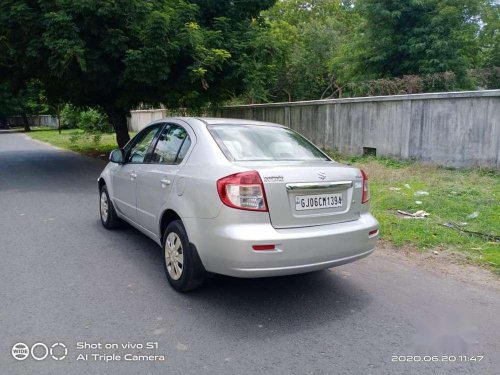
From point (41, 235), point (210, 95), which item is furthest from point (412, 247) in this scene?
point (210, 95)

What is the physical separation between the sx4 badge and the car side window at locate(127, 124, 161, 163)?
247 cm

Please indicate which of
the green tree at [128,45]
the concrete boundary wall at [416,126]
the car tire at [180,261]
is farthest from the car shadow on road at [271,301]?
the green tree at [128,45]

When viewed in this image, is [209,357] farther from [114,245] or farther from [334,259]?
[114,245]

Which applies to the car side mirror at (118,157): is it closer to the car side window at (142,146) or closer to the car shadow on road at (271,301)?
the car side window at (142,146)

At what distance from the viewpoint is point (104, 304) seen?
12.5ft

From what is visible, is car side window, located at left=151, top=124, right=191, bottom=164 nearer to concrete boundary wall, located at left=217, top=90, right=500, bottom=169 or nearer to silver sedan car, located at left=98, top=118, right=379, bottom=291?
silver sedan car, located at left=98, top=118, right=379, bottom=291

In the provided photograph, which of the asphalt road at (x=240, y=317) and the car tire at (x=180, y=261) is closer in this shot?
the asphalt road at (x=240, y=317)

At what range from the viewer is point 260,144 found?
4.35 m

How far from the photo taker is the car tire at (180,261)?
3.81 m

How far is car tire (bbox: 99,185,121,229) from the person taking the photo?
20.1 feet

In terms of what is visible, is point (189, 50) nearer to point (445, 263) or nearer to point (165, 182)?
point (165, 182)

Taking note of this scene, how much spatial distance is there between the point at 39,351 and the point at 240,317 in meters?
1.51

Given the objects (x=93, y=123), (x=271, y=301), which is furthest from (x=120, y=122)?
(x=271, y=301)

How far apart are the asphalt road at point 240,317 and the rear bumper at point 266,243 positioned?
1.46 ft
